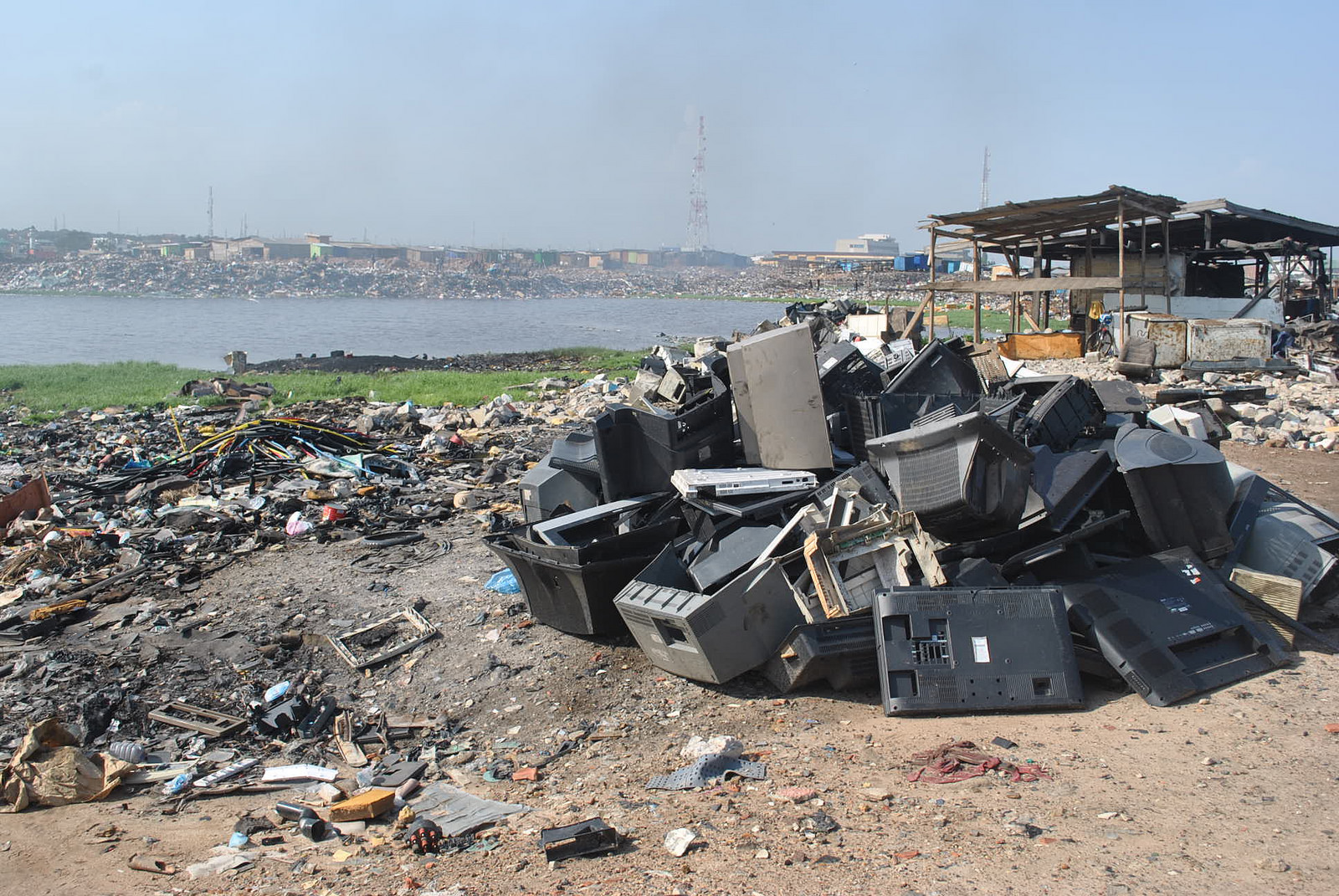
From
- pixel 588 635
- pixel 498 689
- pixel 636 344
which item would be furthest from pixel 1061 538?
pixel 636 344

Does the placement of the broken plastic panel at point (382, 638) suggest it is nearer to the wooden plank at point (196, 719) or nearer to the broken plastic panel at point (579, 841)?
the wooden plank at point (196, 719)

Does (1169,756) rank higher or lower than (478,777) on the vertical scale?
higher

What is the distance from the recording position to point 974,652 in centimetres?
413

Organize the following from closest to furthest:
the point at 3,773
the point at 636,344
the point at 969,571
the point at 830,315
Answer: the point at 3,773, the point at 969,571, the point at 830,315, the point at 636,344

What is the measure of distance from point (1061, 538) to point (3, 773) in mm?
5129

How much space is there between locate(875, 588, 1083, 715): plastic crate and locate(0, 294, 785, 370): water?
28.8 m

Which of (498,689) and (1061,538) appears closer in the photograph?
(1061,538)

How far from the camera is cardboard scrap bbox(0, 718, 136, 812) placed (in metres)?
3.99

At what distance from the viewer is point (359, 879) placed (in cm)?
321

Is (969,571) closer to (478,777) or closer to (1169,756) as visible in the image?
(1169,756)

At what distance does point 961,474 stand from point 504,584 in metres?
3.34

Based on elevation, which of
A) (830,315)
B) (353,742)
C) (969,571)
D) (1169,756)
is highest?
(830,315)

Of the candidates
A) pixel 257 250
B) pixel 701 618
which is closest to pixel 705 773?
pixel 701 618

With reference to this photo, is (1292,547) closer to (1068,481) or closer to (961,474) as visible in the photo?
(1068,481)
